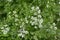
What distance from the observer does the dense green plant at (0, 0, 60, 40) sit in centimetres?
294

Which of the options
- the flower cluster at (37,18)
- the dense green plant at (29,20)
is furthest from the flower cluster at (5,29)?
the flower cluster at (37,18)

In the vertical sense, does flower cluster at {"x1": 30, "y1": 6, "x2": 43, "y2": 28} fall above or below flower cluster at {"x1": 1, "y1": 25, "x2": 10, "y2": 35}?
above

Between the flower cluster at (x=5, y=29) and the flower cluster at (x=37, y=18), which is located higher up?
the flower cluster at (x=37, y=18)

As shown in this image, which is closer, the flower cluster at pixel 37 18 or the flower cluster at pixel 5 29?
the flower cluster at pixel 5 29

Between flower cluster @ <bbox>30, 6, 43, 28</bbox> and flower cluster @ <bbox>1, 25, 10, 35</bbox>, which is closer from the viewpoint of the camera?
flower cluster @ <bbox>1, 25, 10, 35</bbox>

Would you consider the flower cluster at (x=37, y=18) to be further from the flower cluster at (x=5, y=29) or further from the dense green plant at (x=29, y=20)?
the flower cluster at (x=5, y=29)

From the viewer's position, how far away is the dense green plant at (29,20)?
2.94 m

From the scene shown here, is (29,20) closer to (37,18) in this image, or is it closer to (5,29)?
(37,18)

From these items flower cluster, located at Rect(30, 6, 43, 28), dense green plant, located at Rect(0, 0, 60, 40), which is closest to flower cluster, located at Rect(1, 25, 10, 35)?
dense green plant, located at Rect(0, 0, 60, 40)

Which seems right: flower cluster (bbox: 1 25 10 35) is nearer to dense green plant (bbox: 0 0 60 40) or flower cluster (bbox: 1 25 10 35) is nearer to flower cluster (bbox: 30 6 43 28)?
dense green plant (bbox: 0 0 60 40)

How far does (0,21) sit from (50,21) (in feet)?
2.76

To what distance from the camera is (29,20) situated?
3.04 meters

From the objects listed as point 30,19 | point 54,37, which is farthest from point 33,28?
point 54,37

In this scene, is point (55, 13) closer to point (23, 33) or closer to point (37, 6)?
point (37, 6)
